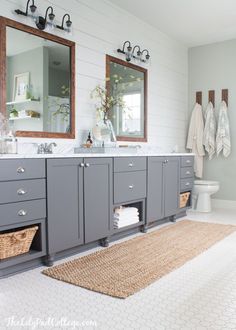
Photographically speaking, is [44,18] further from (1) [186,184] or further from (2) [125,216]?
(1) [186,184]

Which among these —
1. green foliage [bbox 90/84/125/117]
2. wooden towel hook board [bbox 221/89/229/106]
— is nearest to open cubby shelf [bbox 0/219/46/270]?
green foliage [bbox 90/84/125/117]

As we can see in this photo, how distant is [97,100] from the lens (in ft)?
11.9

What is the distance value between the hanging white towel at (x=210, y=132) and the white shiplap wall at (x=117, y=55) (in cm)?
41

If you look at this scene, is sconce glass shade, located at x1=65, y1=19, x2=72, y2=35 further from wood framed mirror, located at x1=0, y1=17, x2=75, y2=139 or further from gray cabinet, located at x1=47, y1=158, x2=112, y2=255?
gray cabinet, located at x1=47, y1=158, x2=112, y2=255

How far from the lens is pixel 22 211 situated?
7.58 feet

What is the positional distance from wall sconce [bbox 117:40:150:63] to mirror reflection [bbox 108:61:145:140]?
0.14 meters

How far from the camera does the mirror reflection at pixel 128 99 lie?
3.90 metres

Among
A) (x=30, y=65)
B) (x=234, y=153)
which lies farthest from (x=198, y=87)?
(x=30, y=65)

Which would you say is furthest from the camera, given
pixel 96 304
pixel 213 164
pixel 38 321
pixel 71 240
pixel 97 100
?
pixel 213 164

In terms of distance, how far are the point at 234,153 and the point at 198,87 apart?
4.10ft

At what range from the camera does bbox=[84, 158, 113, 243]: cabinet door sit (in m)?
2.81

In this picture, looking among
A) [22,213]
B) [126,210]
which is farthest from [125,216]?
[22,213]

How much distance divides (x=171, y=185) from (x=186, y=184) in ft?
1.46

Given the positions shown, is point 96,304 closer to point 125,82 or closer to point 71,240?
point 71,240
